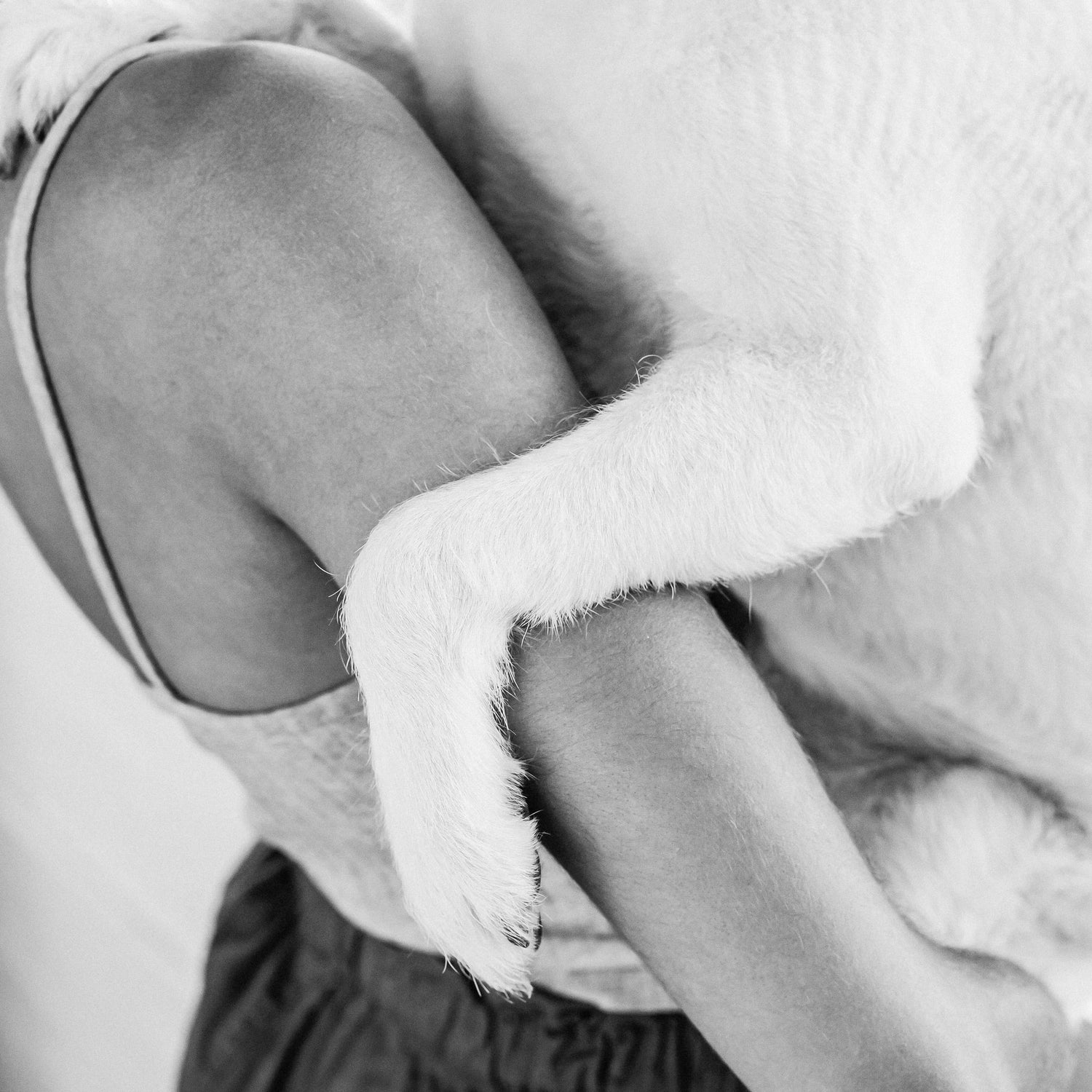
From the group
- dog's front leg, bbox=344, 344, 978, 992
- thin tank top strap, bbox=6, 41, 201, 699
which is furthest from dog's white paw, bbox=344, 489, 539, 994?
thin tank top strap, bbox=6, 41, 201, 699

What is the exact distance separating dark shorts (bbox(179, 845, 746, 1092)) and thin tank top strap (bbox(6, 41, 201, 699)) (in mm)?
263

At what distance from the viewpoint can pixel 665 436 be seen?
46cm

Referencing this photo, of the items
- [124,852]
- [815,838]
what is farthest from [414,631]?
[124,852]

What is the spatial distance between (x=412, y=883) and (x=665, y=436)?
0.21 m

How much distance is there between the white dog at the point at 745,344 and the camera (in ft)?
1.43

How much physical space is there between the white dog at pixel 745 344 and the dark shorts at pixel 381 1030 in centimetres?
19

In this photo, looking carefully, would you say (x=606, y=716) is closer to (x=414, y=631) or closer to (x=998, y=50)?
(x=414, y=631)

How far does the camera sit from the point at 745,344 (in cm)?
47

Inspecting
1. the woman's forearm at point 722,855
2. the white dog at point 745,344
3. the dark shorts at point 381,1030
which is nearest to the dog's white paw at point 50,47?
the white dog at point 745,344

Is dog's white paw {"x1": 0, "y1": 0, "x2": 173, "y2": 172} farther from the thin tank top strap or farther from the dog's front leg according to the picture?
the dog's front leg

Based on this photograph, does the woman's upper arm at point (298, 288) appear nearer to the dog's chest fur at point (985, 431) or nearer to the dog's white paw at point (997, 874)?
the dog's chest fur at point (985, 431)

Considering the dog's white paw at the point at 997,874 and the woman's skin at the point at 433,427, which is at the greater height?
the woman's skin at the point at 433,427

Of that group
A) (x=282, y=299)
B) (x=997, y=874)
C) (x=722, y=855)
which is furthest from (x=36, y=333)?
(x=997, y=874)

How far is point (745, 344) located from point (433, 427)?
0.14 meters
